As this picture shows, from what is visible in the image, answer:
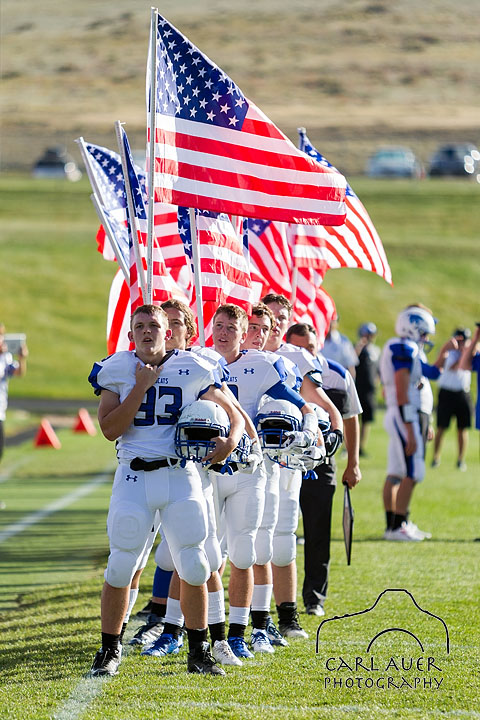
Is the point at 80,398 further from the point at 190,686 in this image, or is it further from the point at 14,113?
the point at 14,113

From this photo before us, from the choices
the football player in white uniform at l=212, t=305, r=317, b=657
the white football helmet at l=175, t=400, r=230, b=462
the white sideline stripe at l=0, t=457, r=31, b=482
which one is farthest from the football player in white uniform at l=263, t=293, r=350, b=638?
the white sideline stripe at l=0, t=457, r=31, b=482

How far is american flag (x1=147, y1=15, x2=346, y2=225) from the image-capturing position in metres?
7.63

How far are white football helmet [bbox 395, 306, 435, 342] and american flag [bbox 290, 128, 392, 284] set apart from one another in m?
0.85

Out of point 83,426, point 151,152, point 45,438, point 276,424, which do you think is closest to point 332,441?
point 276,424

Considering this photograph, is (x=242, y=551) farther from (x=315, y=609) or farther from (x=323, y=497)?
(x=323, y=497)

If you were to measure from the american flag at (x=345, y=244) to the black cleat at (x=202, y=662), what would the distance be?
13.6 feet

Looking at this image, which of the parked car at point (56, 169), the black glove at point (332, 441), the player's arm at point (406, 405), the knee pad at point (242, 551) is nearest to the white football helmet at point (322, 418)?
the black glove at point (332, 441)

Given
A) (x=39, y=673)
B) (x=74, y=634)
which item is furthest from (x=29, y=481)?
(x=39, y=673)

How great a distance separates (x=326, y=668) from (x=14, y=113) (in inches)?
3211

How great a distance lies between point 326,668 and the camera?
6.38 meters

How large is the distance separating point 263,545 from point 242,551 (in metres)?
0.36

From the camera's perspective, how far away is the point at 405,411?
11.0 metres

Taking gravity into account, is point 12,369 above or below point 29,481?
above

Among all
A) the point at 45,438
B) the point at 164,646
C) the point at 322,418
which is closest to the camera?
Answer: the point at 164,646
